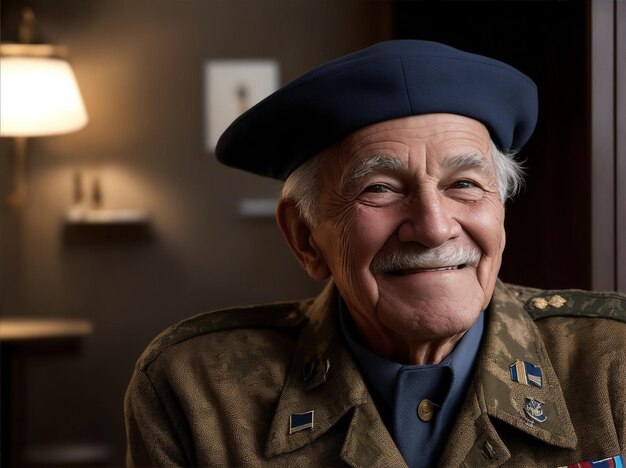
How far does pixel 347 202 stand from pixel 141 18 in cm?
337

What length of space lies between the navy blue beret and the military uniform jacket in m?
0.31

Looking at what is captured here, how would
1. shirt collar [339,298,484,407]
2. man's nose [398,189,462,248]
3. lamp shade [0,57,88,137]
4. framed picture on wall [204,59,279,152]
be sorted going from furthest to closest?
framed picture on wall [204,59,279,152] → lamp shade [0,57,88,137] → shirt collar [339,298,484,407] → man's nose [398,189,462,248]

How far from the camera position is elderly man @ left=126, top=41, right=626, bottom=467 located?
1.46 metres

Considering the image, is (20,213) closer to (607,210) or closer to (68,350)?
(68,350)

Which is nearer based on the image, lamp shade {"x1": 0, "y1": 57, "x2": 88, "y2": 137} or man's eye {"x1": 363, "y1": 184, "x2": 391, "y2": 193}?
man's eye {"x1": 363, "y1": 184, "x2": 391, "y2": 193}

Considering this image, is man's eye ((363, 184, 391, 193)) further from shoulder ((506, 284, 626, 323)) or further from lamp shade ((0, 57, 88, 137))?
lamp shade ((0, 57, 88, 137))

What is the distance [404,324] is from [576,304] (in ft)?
1.14

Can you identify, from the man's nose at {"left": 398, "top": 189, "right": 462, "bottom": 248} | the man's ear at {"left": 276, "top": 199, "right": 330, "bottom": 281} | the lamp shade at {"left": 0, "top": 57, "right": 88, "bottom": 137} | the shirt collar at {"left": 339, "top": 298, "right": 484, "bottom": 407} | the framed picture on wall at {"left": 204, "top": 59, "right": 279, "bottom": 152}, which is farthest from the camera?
the framed picture on wall at {"left": 204, "top": 59, "right": 279, "bottom": 152}

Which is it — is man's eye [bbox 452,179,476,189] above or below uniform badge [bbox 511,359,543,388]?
above

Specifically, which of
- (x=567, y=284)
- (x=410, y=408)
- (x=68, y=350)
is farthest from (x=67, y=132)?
(x=410, y=408)

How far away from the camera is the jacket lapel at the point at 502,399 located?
1.45 meters

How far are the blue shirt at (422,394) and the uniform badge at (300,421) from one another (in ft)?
0.39

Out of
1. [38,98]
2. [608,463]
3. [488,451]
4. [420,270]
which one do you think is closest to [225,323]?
[420,270]

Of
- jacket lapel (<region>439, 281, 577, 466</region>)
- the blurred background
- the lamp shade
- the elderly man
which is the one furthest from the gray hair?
the blurred background
